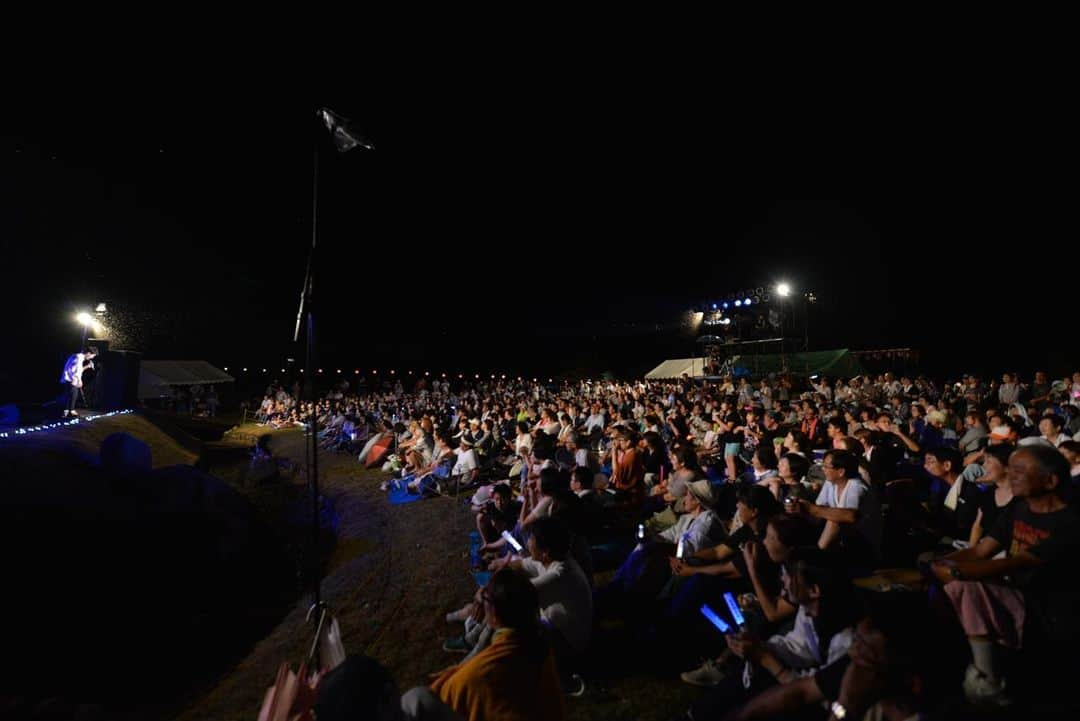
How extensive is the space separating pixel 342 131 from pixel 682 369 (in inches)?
1158

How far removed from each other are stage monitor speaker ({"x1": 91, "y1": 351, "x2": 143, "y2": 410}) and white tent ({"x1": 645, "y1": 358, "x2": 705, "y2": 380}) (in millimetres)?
25632

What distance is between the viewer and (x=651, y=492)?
7207 mm

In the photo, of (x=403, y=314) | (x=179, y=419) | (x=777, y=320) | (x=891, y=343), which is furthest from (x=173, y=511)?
(x=403, y=314)

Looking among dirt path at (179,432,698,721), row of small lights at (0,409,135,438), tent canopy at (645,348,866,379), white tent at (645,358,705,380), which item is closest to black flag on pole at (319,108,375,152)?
dirt path at (179,432,698,721)

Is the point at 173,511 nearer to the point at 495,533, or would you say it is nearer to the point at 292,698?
the point at 495,533

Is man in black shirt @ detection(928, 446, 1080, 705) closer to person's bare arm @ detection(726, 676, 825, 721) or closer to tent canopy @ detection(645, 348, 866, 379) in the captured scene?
person's bare arm @ detection(726, 676, 825, 721)

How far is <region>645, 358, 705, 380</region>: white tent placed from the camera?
30062 mm

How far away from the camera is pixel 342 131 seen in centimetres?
396

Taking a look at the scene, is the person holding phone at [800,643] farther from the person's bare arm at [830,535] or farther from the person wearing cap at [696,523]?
the person's bare arm at [830,535]

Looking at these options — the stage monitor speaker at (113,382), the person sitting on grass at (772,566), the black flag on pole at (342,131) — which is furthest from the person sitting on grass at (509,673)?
the stage monitor speaker at (113,382)

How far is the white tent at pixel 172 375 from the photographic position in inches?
1126

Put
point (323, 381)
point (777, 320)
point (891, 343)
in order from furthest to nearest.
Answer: point (323, 381)
point (891, 343)
point (777, 320)

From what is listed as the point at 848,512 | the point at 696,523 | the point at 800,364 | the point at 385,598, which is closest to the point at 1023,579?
the point at 848,512

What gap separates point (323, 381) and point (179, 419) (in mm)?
24357
